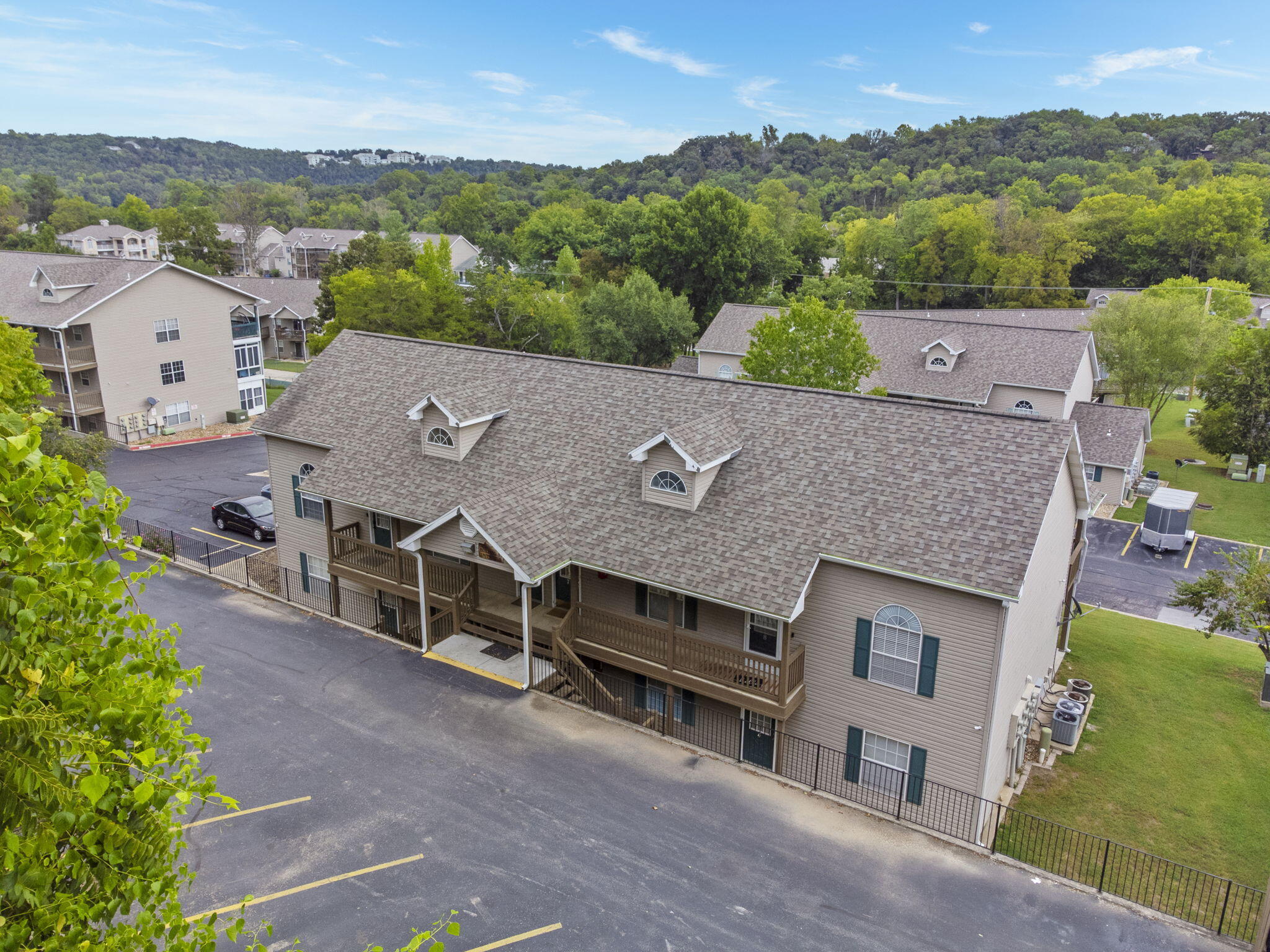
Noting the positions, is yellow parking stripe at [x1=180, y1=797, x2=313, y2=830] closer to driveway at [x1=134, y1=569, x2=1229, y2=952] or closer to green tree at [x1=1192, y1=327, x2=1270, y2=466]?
driveway at [x1=134, y1=569, x2=1229, y2=952]

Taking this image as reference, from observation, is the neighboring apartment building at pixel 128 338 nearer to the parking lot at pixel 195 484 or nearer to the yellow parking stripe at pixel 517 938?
the parking lot at pixel 195 484

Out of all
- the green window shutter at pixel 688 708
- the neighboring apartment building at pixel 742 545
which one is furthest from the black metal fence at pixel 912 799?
the neighboring apartment building at pixel 742 545

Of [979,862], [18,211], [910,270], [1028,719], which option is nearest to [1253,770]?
[1028,719]

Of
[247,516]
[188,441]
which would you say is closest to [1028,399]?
[247,516]

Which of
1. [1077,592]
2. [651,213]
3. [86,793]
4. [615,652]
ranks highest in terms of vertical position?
[651,213]

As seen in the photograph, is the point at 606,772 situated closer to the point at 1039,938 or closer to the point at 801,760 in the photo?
the point at 801,760

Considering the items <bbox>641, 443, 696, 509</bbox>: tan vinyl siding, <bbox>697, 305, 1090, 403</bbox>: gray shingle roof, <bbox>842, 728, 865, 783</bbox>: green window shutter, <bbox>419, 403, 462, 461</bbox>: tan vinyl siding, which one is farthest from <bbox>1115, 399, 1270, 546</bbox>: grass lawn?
<bbox>419, 403, 462, 461</bbox>: tan vinyl siding

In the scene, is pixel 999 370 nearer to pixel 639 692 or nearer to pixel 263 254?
pixel 639 692
